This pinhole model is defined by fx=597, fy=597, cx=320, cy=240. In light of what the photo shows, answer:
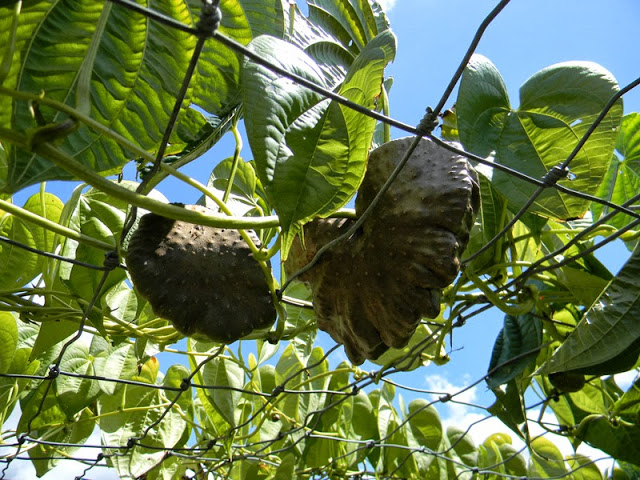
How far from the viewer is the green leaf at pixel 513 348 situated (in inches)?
34.9

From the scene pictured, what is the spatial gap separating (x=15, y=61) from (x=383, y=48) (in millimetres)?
301

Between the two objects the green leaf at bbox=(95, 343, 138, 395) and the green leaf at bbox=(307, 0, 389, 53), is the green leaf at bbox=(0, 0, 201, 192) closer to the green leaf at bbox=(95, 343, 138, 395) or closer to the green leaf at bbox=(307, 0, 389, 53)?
the green leaf at bbox=(307, 0, 389, 53)

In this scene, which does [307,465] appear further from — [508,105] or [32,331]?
[508,105]

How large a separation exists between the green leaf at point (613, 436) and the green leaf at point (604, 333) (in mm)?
474

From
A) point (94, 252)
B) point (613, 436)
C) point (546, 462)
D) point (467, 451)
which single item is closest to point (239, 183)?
point (94, 252)

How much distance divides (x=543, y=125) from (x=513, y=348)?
1.28 ft

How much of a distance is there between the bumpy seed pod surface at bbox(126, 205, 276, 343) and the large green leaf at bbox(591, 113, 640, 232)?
1.93 feet

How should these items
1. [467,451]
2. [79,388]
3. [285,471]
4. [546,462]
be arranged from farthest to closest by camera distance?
[467,451] → [546,462] → [285,471] → [79,388]

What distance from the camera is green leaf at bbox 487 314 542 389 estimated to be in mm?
886

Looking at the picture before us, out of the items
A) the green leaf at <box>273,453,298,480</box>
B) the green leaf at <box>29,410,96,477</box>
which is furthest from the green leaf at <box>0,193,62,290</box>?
the green leaf at <box>273,453,298,480</box>

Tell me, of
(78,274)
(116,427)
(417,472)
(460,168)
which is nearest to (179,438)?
(116,427)

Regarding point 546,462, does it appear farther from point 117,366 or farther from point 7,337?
point 7,337

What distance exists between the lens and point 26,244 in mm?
860

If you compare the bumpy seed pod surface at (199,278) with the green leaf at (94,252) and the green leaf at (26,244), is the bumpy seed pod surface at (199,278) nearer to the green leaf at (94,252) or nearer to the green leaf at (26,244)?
the green leaf at (94,252)
